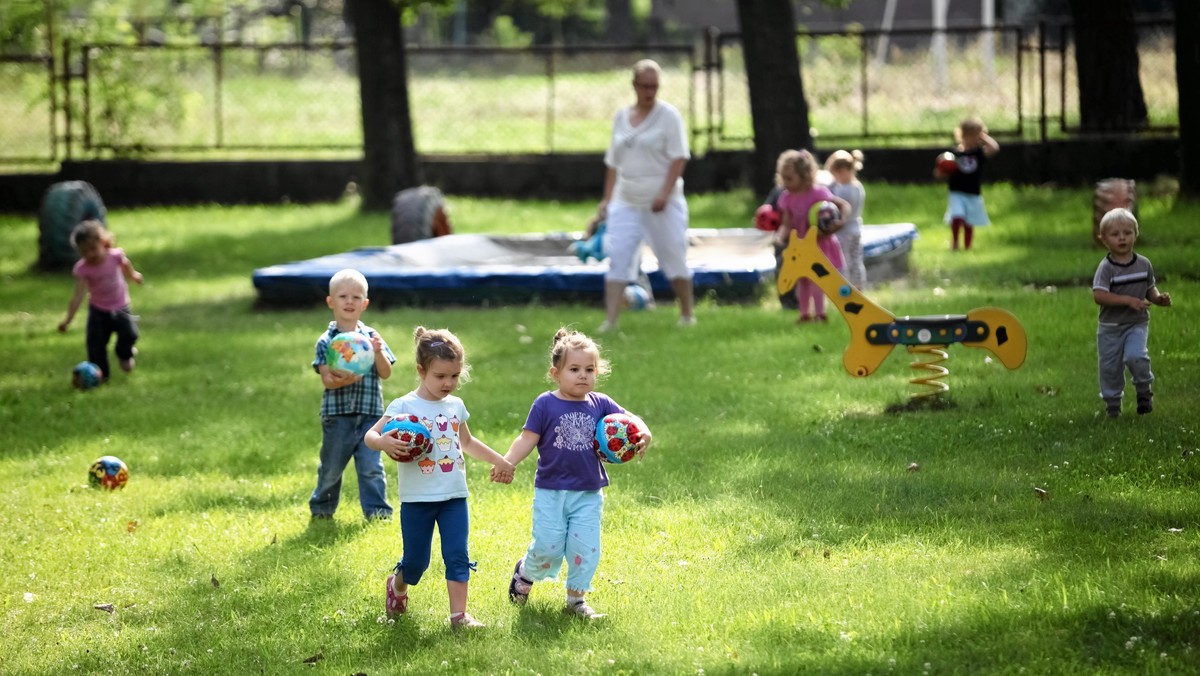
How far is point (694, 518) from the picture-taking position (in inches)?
298

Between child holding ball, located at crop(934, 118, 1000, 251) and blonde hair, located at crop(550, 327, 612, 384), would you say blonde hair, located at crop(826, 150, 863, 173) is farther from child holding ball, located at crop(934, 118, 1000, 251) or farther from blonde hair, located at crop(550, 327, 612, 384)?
blonde hair, located at crop(550, 327, 612, 384)

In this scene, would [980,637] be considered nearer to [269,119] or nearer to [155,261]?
[155,261]

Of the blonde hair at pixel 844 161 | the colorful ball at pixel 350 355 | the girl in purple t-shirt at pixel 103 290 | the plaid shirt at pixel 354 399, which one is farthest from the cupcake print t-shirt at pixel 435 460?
the blonde hair at pixel 844 161

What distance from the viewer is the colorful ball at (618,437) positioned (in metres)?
6.02

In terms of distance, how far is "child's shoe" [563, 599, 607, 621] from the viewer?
6152mm

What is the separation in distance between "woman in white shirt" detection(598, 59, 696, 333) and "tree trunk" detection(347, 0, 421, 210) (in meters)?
10.6

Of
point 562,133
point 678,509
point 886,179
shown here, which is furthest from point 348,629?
point 562,133

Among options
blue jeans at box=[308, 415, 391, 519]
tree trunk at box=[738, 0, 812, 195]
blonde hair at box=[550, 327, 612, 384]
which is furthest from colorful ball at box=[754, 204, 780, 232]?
tree trunk at box=[738, 0, 812, 195]

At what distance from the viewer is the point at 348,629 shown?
6301mm

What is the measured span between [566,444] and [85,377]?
7419mm

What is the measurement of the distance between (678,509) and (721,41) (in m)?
17.6

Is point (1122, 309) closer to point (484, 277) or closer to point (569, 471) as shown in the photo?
point (569, 471)

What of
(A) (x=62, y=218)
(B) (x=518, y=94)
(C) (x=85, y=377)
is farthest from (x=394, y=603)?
(B) (x=518, y=94)

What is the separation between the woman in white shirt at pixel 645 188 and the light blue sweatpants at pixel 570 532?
6.92 m
